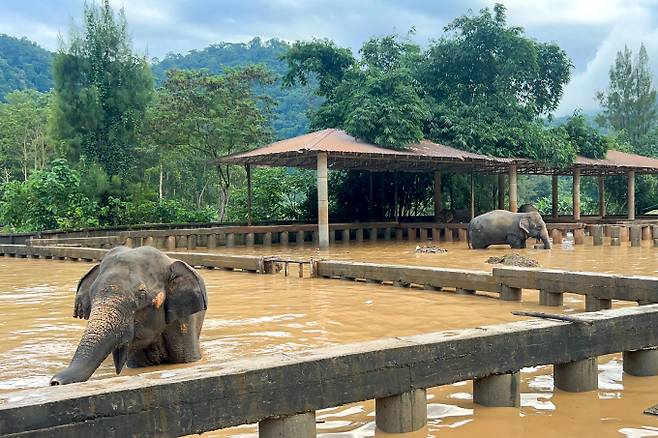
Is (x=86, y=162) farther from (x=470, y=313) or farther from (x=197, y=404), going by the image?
(x=197, y=404)

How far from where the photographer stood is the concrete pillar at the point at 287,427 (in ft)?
13.1

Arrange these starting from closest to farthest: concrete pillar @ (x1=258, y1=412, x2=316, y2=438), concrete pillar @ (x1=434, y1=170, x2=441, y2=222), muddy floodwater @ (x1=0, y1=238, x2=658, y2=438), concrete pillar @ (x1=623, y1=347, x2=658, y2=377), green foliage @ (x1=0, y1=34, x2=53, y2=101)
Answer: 1. concrete pillar @ (x1=258, y1=412, x2=316, y2=438)
2. muddy floodwater @ (x1=0, y1=238, x2=658, y2=438)
3. concrete pillar @ (x1=623, y1=347, x2=658, y2=377)
4. concrete pillar @ (x1=434, y1=170, x2=441, y2=222)
5. green foliage @ (x1=0, y1=34, x2=53, y2=101)

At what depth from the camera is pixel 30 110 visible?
139ft

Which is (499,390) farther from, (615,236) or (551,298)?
(615,236)

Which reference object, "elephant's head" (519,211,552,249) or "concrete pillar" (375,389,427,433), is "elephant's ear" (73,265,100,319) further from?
"elephant's head" (519,211,552,249)

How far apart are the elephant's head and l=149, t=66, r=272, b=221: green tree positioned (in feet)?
46.4

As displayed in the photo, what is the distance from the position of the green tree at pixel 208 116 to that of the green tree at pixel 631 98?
32.1 metres

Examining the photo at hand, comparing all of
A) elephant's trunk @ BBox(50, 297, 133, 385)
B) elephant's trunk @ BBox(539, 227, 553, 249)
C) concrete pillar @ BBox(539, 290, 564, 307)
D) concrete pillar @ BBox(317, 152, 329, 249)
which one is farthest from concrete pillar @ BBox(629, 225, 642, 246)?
Answer: elephant's trunk @ BBox(50, 297, 133, 385)

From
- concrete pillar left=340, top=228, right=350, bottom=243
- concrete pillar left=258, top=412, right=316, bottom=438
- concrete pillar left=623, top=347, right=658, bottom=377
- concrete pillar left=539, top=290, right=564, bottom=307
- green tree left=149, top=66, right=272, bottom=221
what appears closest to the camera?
concrete pillar left=258, top=412, right=316, bottom=438

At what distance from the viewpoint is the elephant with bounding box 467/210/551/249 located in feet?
70.5

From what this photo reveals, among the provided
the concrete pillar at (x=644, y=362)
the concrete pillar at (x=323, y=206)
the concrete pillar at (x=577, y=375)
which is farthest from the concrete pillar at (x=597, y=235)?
the concrete pillar at (x=577, y=375)

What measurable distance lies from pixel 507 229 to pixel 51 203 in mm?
17211

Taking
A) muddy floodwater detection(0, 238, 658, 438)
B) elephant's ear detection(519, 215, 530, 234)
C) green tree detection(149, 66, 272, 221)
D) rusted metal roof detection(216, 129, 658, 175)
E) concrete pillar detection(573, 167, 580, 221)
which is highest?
green tree detection(149, 66, 272, 221)

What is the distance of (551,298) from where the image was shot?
9.66 metres
